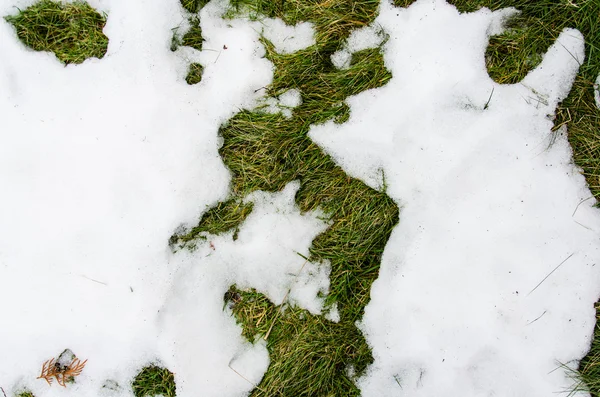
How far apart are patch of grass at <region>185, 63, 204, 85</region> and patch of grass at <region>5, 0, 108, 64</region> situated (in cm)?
42

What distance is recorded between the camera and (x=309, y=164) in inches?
68.9

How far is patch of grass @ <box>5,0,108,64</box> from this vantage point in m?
1.72

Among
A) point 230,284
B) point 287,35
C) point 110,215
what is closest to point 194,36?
point 287,35

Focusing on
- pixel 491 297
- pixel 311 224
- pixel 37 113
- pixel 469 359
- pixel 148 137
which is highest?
pixel 37 113

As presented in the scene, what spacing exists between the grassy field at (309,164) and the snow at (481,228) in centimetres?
10

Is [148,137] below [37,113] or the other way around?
below

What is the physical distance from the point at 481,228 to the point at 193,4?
1749 mm

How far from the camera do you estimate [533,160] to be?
5.61ft

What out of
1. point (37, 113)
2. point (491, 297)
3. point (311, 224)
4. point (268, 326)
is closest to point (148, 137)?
point (37, 113)

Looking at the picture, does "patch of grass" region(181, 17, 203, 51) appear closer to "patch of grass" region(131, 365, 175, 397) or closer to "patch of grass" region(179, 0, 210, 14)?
"patch of grass" region(179, 0, 210, 14)

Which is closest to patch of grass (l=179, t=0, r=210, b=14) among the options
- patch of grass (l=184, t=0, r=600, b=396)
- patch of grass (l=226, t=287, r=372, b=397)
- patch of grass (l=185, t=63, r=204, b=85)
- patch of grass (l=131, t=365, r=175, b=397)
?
patch of grass (l=184, t=0, r=600, b=396)

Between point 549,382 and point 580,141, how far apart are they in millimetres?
1137

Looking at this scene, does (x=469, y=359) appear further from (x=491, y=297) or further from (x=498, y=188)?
(x=498, y=188)

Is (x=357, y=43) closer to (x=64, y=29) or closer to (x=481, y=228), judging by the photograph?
(x=481, y=228)
